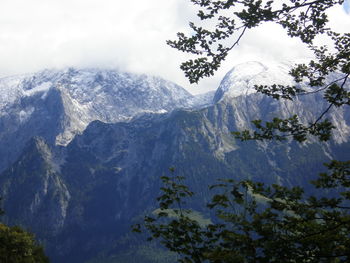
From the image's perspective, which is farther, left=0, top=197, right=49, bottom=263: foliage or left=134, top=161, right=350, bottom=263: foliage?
left=0, top=197, right=49, bottom=263: foliage

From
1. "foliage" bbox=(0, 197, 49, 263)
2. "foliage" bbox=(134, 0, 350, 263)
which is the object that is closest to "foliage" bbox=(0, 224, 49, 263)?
"foliage" bbox=(0, 197, 49, 263)

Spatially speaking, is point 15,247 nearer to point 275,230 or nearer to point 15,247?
point 15,247

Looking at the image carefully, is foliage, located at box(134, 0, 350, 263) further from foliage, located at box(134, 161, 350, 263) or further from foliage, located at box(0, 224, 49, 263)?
foliage, located at box(0, 224, 49, 263)

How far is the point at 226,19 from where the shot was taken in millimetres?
17906

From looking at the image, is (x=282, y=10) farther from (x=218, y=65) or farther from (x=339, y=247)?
(x=339, y=247)

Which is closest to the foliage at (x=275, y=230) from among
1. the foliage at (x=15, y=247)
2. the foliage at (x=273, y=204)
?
the foliage at (x=273, y=204)

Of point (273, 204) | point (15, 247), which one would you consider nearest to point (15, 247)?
point (15, 247)

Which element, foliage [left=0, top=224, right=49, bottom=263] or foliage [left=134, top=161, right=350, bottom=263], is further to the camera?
foliage [left=0, top=224, right=49, bottom=263]

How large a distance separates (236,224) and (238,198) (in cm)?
111

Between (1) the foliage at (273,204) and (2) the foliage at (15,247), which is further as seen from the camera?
(2) the foliage at (15,247)

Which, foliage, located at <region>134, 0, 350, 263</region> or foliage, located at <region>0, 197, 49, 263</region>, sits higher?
foliage, located at <region>134, 0, 350, 263</region>

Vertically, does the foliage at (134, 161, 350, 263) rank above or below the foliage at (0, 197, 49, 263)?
above

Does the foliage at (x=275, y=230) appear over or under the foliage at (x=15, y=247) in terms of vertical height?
over

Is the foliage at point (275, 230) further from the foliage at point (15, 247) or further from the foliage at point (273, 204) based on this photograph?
the foliage at point (15, 247)
